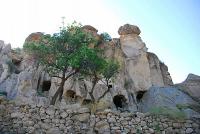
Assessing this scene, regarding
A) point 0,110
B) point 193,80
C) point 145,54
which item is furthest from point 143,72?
point 0,110

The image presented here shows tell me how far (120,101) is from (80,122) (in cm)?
1973

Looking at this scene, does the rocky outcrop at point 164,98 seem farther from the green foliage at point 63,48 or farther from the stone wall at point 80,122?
the stone wall at point 80,122

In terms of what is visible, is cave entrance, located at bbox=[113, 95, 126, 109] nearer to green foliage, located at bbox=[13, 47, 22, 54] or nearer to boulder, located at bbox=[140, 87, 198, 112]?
boulder, located at bbox=[140, 87, 198, 112]

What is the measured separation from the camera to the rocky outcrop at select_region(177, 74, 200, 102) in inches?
1217

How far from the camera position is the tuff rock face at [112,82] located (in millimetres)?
34750

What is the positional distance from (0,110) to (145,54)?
1082 inches

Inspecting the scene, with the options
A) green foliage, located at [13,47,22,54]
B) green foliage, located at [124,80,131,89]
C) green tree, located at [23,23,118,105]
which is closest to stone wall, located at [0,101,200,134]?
green tree, located at [23,23,118,105]

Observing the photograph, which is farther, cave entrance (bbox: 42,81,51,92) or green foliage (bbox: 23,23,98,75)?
cave entrance (bbox: 42,81,51,92)

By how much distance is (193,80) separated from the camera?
32312 millimetres

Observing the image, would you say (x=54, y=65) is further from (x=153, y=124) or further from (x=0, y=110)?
(x=153, y=124)

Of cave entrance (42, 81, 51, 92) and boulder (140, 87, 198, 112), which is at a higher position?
cave entrance (42, 81, 51, 92)

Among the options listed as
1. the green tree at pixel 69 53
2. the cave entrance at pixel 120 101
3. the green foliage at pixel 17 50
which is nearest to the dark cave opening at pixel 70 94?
the cave entrance at pixel 120 101

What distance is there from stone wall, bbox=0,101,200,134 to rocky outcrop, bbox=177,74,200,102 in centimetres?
1247

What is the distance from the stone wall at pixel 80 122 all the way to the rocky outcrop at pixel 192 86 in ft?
40.9
